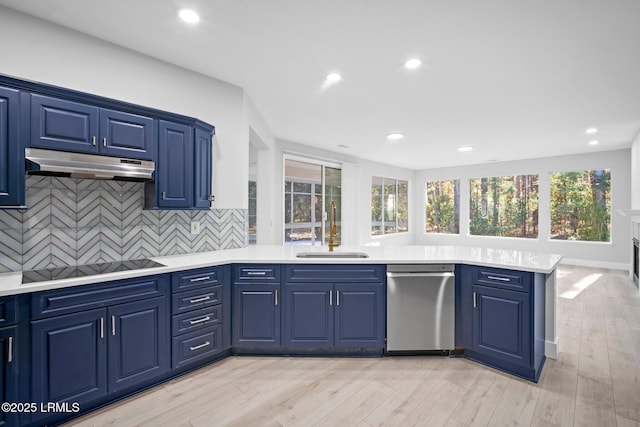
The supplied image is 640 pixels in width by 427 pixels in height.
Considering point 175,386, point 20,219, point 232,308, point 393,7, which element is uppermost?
point 393,7

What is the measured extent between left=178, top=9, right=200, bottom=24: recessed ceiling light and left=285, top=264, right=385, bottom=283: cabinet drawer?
1998 mm

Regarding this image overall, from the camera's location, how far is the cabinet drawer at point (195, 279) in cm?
243

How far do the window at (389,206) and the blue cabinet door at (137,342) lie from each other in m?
6.42

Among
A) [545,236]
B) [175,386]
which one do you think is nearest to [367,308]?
[175,386]

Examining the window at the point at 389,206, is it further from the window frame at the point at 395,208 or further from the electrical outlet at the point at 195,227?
the electrical outlet at the point at 195,227

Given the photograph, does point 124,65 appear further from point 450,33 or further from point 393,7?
point 450,33

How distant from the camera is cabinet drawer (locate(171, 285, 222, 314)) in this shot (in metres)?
2.43

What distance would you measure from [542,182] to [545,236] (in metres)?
1.31

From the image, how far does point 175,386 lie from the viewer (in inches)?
92.4

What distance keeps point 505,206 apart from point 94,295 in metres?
9.08

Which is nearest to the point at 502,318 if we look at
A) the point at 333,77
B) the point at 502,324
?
the point at 502,324

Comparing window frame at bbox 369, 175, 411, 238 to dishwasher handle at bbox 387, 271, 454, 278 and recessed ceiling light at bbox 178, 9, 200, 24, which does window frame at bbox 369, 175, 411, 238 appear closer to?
dishwasher handle at bbox 387, 271, 454, 278

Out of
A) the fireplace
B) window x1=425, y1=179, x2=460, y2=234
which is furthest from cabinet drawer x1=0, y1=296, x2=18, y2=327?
window x1=425, y1=179, x2=460, y2=234

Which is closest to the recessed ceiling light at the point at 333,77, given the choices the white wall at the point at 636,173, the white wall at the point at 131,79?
the white wall at the point at 131,79
